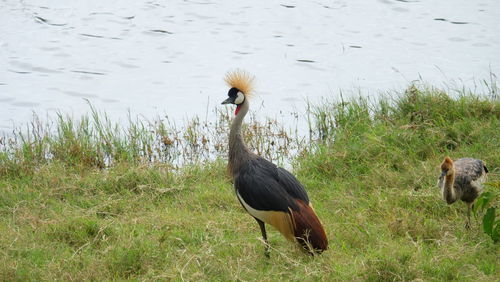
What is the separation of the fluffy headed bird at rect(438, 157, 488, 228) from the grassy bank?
0.27 metres

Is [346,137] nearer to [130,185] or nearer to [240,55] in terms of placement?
[130,185]

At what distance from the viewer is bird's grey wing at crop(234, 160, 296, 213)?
560cm

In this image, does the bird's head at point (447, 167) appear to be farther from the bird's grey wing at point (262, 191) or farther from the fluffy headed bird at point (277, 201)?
the bird's grey wing at point (262, 191)

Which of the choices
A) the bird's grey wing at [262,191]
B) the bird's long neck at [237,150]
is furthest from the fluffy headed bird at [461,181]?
the bird's long neck at [237,150]

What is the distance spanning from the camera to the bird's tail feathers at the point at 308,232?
18.0 ft

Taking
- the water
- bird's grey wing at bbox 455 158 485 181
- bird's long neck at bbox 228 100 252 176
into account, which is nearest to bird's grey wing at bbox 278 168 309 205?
bird's long neck at bbox 228 100 252 176

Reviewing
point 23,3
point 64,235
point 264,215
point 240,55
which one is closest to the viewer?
point 264,215

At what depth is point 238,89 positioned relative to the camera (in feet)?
21.0

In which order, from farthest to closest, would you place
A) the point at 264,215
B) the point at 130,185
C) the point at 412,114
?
the point at 412,114, the point at 130,185, the point at 264,215

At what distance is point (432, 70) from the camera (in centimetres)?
1180

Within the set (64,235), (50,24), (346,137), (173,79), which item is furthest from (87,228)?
(50,24)

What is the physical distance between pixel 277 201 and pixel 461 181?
5.55 feet

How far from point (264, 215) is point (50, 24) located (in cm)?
948

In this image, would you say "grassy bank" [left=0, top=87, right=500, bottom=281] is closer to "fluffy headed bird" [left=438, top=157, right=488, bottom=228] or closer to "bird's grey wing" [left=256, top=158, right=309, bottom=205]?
"fluffy headed bird" [left=438, top=157, right=488, bottom=228]
